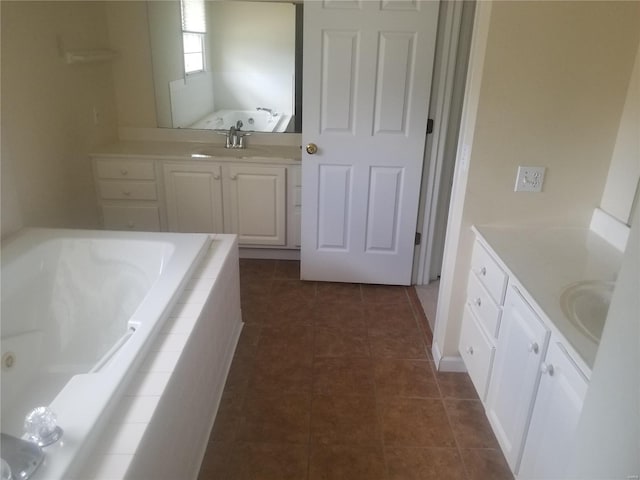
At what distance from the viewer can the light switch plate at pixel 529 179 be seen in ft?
6.35

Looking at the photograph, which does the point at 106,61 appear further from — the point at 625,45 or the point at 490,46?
the point at 625,45

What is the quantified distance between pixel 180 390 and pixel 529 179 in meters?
1.58

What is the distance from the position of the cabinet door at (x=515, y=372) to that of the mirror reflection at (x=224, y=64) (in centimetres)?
242

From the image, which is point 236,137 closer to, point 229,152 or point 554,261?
point 229,152

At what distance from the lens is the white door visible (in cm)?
260

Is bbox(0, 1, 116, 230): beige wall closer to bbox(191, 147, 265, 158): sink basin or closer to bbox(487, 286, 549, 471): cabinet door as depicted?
bbox(191, 147, 265, 158): sink basin

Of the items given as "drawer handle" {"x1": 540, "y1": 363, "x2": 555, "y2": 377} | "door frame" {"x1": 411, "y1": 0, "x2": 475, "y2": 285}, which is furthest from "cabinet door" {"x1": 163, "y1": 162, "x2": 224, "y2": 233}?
"drawer handle" {"x1": 540, "y1": 363, "x2": 555, "y2": 377}

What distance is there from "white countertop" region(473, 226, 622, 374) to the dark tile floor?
0.77m

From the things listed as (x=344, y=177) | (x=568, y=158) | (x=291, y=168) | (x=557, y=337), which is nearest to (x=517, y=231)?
(x=568, y=158)

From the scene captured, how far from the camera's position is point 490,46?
1.79m

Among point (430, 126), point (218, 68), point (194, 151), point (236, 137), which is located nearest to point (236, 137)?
point (236, 137)

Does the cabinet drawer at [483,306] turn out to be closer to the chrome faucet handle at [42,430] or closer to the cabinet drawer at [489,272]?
the cabinet drawer at [489,272]

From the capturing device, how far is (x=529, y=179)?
1.95 metres

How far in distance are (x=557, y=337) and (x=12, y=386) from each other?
1.97 m
